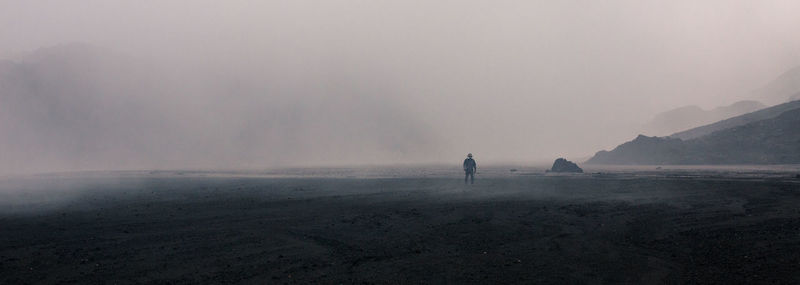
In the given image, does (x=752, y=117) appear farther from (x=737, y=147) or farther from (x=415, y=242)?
(x=415, y=242)

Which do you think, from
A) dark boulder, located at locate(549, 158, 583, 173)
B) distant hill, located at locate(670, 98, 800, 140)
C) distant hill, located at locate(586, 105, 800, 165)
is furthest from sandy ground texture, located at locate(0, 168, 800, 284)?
distant hill, located at locate(670, 98, 800, 140)

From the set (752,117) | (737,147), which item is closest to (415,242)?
(737,147)

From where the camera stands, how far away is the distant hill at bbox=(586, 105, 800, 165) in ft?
229

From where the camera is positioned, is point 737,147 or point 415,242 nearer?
point 415,242

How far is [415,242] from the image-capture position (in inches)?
531

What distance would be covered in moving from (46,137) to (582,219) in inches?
6436

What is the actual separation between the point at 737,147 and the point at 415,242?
82739 millimetres

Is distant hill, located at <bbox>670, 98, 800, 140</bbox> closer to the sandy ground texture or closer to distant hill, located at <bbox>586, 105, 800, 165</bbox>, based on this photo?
distant hill, located at <bbox>586, 105, 800, 165</bbox>

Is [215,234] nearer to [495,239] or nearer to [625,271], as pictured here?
[495,239]

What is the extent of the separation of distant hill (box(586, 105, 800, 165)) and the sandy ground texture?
59.5 meters

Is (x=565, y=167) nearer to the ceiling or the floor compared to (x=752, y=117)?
nearer to the floor

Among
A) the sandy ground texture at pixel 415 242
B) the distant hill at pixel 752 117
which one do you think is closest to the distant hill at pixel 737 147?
the distant hill at pixel 752 117

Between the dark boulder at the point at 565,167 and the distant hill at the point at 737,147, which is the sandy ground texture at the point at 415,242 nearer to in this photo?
the dark boulder at the point at 565,167

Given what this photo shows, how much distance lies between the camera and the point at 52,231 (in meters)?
15.7
